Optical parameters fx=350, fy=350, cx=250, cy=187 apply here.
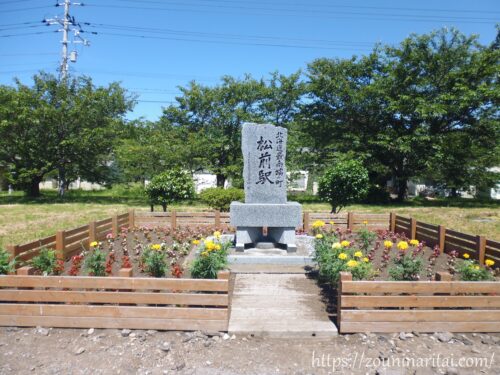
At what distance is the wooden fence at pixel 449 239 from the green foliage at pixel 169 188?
29.3ft

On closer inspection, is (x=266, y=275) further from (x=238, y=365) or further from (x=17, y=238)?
(x=17, y=238)

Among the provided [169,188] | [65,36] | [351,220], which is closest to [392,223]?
[351,220]

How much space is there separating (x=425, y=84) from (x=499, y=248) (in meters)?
19.9

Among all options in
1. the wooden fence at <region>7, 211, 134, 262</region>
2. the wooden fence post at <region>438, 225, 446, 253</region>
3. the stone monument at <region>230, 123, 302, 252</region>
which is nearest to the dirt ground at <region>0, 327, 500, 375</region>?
the wooden fence at <region>7, 211, 134, 262</region>

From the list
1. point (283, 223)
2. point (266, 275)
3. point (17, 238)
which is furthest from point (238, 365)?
point (17, 238)

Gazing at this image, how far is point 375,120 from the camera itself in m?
27.1

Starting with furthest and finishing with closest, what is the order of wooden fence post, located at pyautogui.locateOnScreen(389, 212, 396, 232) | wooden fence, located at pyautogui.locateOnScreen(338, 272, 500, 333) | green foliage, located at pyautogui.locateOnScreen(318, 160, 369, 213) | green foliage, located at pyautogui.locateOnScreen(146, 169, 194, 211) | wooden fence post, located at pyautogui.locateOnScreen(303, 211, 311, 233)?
green foliage, located at pyautogui.locateOnScreen(146, 169, 194, 211), green foliage, located at pyautogui.locateOnScreen(318, 160, 369, 213), wooden fence post, located at pyautogui.locateOnScreen(389, 212, 396, 232), wooden fence post, located at pyautogui.locateOnScreen(303, 211, 311, 233), wooden fence, located at pyautogui.locateOnScreen(338, 272, 500, 333)

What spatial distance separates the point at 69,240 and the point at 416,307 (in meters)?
8.08

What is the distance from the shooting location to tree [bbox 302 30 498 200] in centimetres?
2433

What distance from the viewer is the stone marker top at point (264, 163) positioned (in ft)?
31.5

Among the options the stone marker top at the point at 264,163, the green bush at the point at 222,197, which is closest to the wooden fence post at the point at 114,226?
the stone marker top at the point at 264,163

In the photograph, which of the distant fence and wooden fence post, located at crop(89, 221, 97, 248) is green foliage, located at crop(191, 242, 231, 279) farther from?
wooden fence post, located at crop(89, 221, 97, 248)

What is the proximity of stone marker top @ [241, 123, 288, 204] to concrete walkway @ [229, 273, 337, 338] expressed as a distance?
256 cm

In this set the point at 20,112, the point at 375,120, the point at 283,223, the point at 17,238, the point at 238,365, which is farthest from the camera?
the point at 375,120
